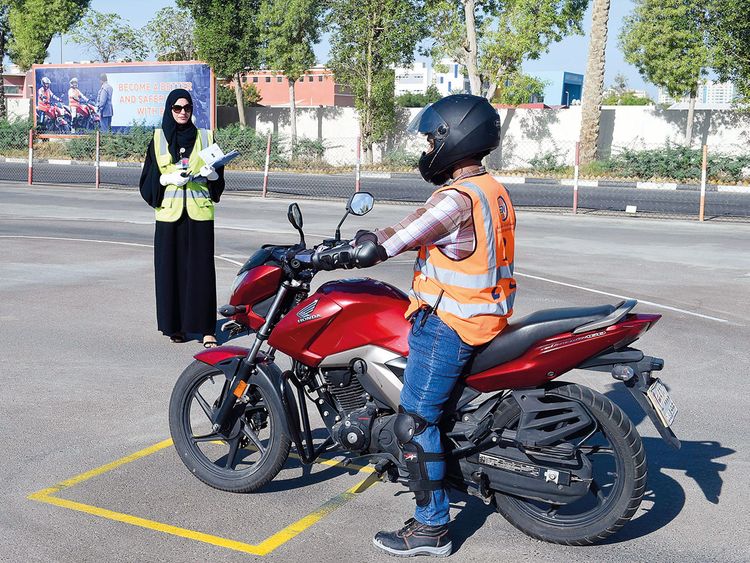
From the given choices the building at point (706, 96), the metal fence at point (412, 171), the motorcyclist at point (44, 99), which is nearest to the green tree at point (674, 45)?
the building at point (706, 96)

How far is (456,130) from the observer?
12.9ft

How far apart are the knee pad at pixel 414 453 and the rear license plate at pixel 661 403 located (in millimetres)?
904

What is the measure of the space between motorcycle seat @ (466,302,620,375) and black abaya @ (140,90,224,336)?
4.22m

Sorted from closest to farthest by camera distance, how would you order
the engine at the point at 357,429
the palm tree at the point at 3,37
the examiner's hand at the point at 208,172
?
the engine at the point at 357,429 → the examiner's hand at the point at 208,172 → the palm tree at the point at 3,37

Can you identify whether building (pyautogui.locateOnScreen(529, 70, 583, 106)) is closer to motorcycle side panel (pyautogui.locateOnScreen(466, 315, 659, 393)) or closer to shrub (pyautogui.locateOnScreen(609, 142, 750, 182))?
shrub (pyautogui.locateOnScreen(609, 142, 750, 182))

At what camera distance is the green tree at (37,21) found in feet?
160

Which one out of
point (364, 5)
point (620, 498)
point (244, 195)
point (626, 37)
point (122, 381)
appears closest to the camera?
point (620, 498)

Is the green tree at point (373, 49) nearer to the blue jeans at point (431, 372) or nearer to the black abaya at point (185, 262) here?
the black abaya at point (185, 262)

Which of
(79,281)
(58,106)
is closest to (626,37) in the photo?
(58,106)

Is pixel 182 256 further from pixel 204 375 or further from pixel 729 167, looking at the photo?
pixel 729 167

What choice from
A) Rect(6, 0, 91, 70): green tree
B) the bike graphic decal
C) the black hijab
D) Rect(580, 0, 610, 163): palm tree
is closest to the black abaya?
the black hijab

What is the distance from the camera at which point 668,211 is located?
20.8 m

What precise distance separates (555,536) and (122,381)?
12.0 ft

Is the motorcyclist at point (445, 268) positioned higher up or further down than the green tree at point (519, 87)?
further down
